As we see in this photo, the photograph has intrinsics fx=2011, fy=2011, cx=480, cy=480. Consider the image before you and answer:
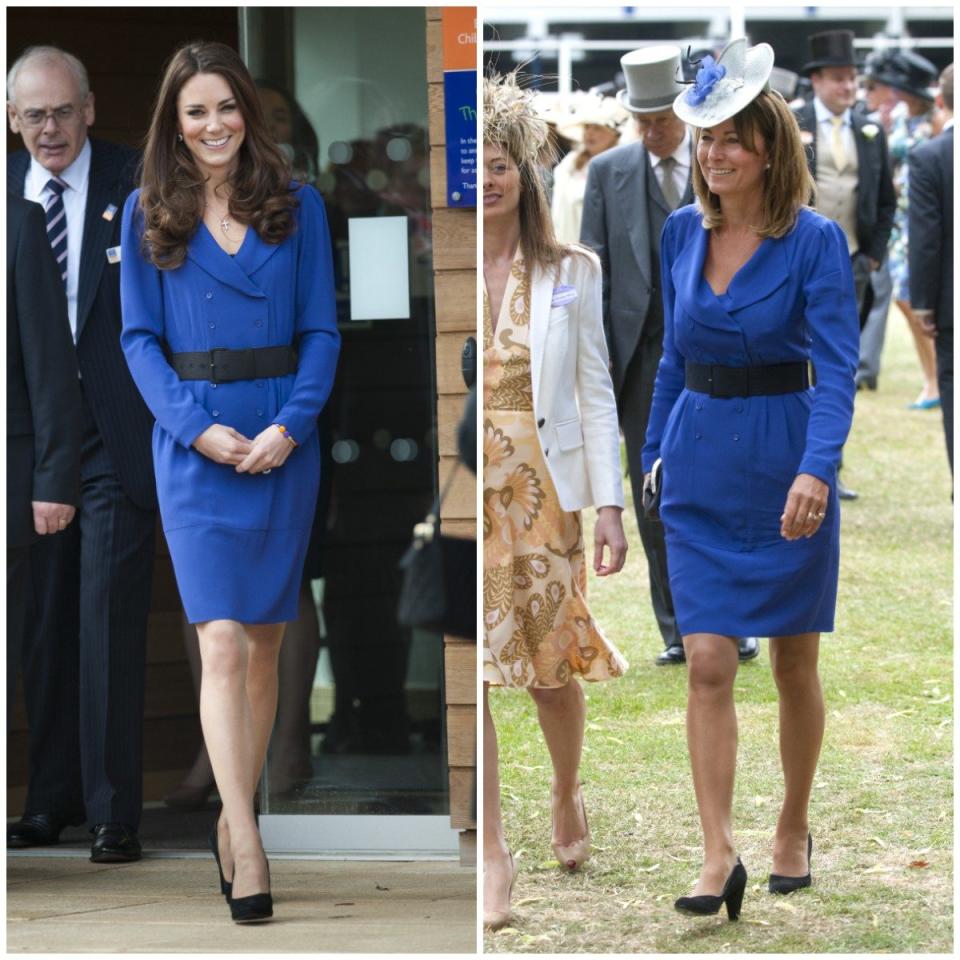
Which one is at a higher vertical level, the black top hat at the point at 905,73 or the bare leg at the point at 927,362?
the black top hat at the point at 905,73

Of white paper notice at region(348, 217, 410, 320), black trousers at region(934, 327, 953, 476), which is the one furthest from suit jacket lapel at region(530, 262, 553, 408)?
black trousers at region(934, 327, 953, 476)

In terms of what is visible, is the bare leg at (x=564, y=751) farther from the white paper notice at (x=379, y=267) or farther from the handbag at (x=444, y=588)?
the white paper notice at (x=379, y=267)

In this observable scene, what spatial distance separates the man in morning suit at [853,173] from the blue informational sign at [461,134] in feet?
14.8

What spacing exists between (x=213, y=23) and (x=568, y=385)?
93.3 inches

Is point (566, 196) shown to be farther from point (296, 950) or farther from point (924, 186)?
point (296, 950)

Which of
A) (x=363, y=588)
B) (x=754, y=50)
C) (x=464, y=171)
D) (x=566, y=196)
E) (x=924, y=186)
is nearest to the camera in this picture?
(x=754, y=50)

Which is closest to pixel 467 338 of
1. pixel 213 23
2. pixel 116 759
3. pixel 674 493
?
pixel 674 493

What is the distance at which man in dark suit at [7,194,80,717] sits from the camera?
458cm

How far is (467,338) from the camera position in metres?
4.82

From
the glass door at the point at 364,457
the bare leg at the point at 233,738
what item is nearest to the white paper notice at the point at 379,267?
the glass door at the point at 364,457

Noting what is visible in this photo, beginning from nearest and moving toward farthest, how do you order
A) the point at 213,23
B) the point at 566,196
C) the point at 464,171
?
the point at 464,171
the point at 213,23
the point at 566,196

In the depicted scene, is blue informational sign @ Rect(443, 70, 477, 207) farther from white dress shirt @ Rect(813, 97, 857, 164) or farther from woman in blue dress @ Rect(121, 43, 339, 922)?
white dress shirt @ Rect(813, 97, 857, 164)

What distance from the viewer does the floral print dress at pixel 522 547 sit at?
165 inches

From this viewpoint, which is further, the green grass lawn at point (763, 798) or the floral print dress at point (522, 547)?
the floral print dress at point (522, 547)
